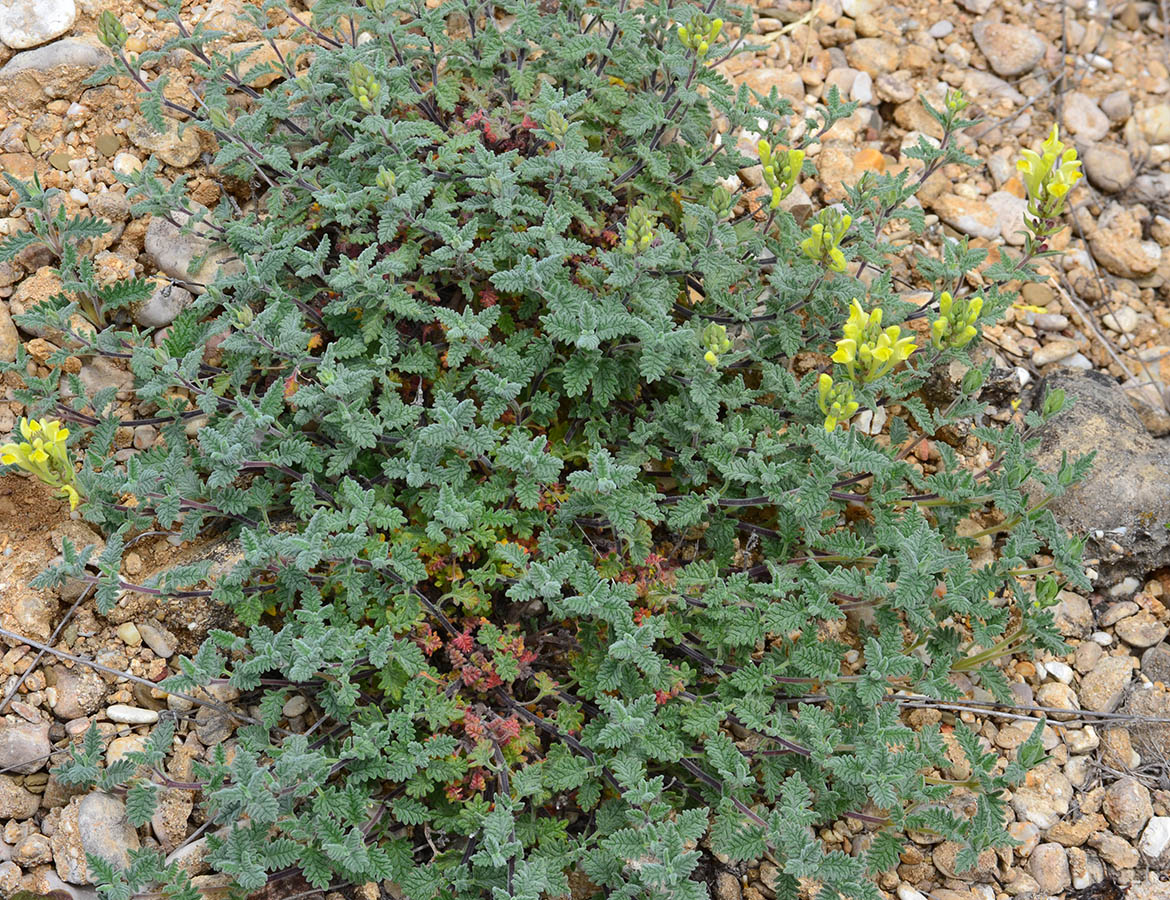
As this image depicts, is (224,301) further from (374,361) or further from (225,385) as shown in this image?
(374,361)

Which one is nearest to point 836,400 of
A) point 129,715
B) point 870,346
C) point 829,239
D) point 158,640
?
point 870,346

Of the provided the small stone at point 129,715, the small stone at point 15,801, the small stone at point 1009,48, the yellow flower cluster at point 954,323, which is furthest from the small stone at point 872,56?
the small stone at point 15,801

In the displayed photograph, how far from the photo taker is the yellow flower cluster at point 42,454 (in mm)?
3314

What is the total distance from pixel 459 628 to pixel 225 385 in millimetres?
1311

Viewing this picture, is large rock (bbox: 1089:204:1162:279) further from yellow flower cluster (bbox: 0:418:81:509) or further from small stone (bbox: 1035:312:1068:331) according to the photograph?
yellow flower cluster (bbox: 0:418:81:509)

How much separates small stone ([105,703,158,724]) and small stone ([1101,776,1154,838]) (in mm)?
3467

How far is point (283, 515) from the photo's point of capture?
395 cm

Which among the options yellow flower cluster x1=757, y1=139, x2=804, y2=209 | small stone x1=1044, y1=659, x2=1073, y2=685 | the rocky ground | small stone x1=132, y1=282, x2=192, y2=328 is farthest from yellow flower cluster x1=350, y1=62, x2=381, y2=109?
small stone x1=1044, y1=659, x2=1073, y2=685

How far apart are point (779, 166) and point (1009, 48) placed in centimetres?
273

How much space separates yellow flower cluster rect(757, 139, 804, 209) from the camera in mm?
3834

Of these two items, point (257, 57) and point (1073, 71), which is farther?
point (1073, 71)

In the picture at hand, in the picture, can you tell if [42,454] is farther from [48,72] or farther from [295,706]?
[48,72]

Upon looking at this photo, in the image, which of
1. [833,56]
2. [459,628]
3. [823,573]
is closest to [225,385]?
[459,628]

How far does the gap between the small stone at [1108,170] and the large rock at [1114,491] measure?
5.48 ft
